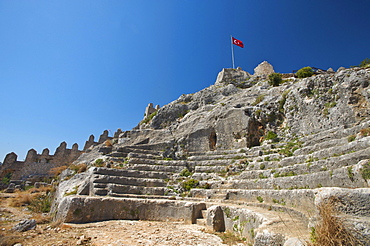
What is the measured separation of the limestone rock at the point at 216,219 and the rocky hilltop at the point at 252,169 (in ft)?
0.09

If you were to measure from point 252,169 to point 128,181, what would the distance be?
629 centimetres

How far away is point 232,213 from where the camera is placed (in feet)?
19.6

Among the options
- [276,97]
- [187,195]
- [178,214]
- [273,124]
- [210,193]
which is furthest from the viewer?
[276,97]

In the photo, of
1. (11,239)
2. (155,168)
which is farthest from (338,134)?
(11,239)

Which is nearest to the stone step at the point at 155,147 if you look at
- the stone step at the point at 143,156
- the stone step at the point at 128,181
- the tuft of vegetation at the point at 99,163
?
the stone step at the point at 143,156

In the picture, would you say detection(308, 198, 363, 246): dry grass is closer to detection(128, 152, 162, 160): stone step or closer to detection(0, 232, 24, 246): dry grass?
detection(0, 232, 24, 246): dry grass

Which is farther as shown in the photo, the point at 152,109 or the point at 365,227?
the point at 152,109

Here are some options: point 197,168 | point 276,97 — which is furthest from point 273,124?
point 197,168

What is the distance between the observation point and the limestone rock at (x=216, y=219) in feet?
19.8

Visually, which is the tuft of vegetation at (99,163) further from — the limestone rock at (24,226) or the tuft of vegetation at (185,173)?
the limestone rock at (24,226)

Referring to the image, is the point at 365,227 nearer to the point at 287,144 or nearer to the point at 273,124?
the point at 287,144

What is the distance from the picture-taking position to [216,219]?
6094 millimetres

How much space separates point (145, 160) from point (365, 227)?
12.0 m

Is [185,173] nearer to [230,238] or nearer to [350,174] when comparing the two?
[230,238]
